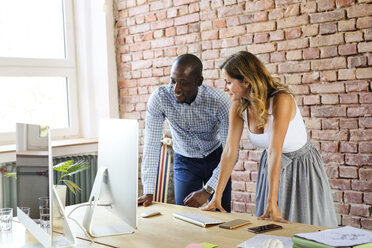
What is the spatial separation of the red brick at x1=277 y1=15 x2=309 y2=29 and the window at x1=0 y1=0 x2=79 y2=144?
2.03m

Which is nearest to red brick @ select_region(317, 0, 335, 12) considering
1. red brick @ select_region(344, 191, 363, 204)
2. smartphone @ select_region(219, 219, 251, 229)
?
red brick @ select_region(344, 191, 363, 204)

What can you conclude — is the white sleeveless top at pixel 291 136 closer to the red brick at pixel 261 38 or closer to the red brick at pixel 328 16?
the red brick at pixel 328 16

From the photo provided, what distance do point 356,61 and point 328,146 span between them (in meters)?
0.55

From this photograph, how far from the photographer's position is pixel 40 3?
165 inches

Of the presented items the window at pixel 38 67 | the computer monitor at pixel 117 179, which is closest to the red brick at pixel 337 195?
the computer monitor at pixel 117 179

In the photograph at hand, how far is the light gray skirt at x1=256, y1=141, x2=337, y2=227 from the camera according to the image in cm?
245

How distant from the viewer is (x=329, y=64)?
9.84ft

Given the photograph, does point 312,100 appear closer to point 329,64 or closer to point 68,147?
point 329,64

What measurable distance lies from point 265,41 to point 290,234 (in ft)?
5.79

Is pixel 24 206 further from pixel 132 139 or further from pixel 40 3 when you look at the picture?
pixel 40 3

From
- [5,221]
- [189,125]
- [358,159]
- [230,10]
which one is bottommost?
[5,221]

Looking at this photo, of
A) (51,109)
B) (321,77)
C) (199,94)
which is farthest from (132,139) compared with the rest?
(51,109)

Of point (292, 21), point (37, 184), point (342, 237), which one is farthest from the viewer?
point (292, 21)

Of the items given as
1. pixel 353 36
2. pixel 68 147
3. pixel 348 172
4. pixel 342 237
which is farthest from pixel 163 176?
pixel 342 237
